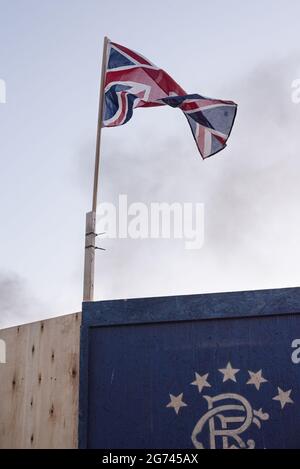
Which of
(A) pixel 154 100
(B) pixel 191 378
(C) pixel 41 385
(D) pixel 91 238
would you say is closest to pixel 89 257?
(D) pixel 91 238

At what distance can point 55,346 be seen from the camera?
8383mm

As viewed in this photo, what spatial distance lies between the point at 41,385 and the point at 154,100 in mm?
5490

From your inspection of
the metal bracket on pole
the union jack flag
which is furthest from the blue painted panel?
the union jack flag

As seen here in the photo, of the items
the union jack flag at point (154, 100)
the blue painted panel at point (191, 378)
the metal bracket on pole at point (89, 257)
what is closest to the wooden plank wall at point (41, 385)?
the blue painted panel at point (191, 378)

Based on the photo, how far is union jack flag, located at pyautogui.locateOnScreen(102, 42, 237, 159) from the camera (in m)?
10.2

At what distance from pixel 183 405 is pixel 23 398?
8.08 ft

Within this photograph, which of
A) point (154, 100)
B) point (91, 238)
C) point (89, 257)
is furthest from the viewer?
point (154, 100)

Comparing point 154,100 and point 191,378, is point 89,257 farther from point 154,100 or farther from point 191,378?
point 154,100

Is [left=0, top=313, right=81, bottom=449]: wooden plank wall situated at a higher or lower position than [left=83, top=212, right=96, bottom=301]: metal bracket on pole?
lower

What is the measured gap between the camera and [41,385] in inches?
325

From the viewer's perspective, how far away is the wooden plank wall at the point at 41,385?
7988mm

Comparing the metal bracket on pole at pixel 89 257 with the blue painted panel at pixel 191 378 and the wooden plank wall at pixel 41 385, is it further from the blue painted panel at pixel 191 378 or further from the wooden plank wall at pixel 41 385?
the blue painted panel at pixel 191 378

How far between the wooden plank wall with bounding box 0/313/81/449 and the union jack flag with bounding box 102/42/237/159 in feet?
13.2

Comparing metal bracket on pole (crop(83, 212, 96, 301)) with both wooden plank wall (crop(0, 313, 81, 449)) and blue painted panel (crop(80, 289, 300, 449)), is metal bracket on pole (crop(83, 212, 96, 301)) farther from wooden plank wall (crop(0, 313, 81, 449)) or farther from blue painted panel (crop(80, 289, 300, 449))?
blue painted panel (crop(80, 289, 300, 449))
